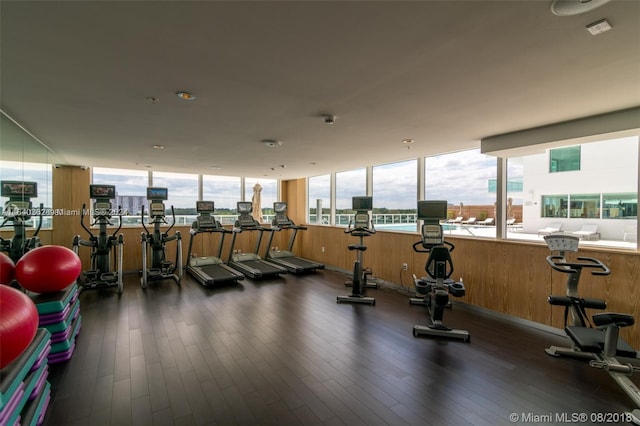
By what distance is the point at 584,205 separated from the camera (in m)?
3.91

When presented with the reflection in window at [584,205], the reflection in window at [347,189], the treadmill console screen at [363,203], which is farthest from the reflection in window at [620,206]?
the reflection in window at [347,189]

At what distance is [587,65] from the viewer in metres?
2.13

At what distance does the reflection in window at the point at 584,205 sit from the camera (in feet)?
12.5

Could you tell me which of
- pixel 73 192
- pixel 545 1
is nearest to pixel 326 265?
pixel 73 192

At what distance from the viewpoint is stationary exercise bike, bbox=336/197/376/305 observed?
498 centimetres

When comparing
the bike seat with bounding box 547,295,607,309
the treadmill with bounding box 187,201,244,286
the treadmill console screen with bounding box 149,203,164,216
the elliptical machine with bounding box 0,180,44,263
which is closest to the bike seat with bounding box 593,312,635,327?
the bike seat with bounding box 547,295,607,309

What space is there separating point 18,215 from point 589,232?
25.5ft

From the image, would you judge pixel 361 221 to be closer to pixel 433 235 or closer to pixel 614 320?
pixel 433 235

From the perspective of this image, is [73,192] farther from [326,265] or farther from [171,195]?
[326,265]

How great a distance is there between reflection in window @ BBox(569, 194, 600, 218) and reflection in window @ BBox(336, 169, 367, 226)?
4051 mm

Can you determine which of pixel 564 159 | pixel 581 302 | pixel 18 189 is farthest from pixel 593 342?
pixel 18 189

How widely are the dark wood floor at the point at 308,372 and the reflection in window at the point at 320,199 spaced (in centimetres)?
437

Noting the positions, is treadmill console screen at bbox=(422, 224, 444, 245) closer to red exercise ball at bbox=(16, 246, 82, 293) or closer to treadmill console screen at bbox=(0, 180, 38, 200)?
red exercise ball at bbox=(16, 246, 82, 293)

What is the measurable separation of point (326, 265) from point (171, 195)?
4.82 meters
